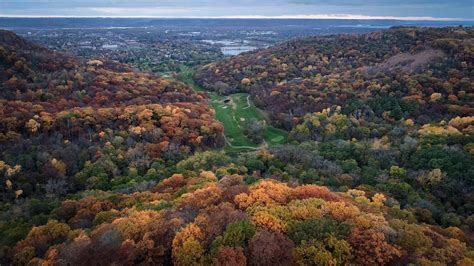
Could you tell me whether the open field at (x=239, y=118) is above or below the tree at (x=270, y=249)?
below

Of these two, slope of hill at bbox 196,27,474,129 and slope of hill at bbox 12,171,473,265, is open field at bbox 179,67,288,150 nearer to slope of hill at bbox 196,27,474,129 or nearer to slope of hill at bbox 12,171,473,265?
slope of hill at bbox 196,27,474,129

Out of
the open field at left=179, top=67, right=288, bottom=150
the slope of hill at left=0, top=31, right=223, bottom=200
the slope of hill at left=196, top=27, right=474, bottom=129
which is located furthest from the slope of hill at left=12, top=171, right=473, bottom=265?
the slope of hill at left=196, top=27, right=474, bottom=129

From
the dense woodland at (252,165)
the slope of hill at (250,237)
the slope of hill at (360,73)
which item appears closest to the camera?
the slope of hill at (250,237)

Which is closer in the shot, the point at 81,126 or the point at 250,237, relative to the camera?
the point at 250,237

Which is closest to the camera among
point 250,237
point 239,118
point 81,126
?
point 250,237

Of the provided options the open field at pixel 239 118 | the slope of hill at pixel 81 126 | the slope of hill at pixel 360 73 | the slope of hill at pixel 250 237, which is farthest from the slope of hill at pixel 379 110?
the slope of hill at pixel 81 126

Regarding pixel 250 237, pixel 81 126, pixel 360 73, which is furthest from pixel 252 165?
pixel 360 73

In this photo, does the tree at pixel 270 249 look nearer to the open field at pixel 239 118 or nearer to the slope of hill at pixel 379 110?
the slope of hill at pixel 379 110

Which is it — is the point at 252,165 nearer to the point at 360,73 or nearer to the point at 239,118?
the point at 239,118

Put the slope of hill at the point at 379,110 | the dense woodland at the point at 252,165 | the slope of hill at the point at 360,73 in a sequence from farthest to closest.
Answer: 1. the slope of hill at the point at 360,73
2. the slope of hill at the point at 379,110
3. the dense woodland at the point at 252,165
